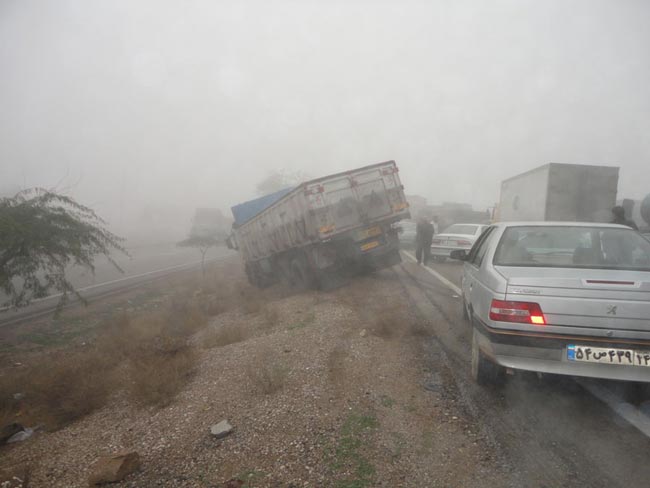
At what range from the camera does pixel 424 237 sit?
10.4 m

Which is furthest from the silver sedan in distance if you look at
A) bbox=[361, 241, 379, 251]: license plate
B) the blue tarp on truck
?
the blue tarp on truck

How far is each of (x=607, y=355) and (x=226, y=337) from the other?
4.60 metres

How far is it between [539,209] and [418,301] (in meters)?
5.99

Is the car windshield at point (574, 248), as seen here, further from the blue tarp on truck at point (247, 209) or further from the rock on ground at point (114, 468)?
the blue tarp on truck at point (247, 209)

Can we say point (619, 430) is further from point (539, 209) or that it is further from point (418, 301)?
point (539, 209)

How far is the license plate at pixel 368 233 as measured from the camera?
8.12m

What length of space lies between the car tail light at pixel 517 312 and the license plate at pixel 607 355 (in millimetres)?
272

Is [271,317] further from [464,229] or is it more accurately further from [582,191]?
[582,191]

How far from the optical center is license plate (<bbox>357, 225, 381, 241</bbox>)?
26.7ft

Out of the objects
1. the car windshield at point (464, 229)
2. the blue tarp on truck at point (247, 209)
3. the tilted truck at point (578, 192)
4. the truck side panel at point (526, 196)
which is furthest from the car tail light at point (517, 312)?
the blue tarp on truck at point (247, 209)

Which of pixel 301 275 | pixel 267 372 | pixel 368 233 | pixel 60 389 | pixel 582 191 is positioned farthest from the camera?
pixel 582 191

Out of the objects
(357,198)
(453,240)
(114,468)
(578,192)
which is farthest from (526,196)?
(114,468)

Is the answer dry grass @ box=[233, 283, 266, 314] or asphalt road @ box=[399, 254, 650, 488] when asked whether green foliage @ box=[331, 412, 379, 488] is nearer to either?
asphalt road @ box=[399, 254, 650, 488]

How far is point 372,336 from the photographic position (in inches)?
185
